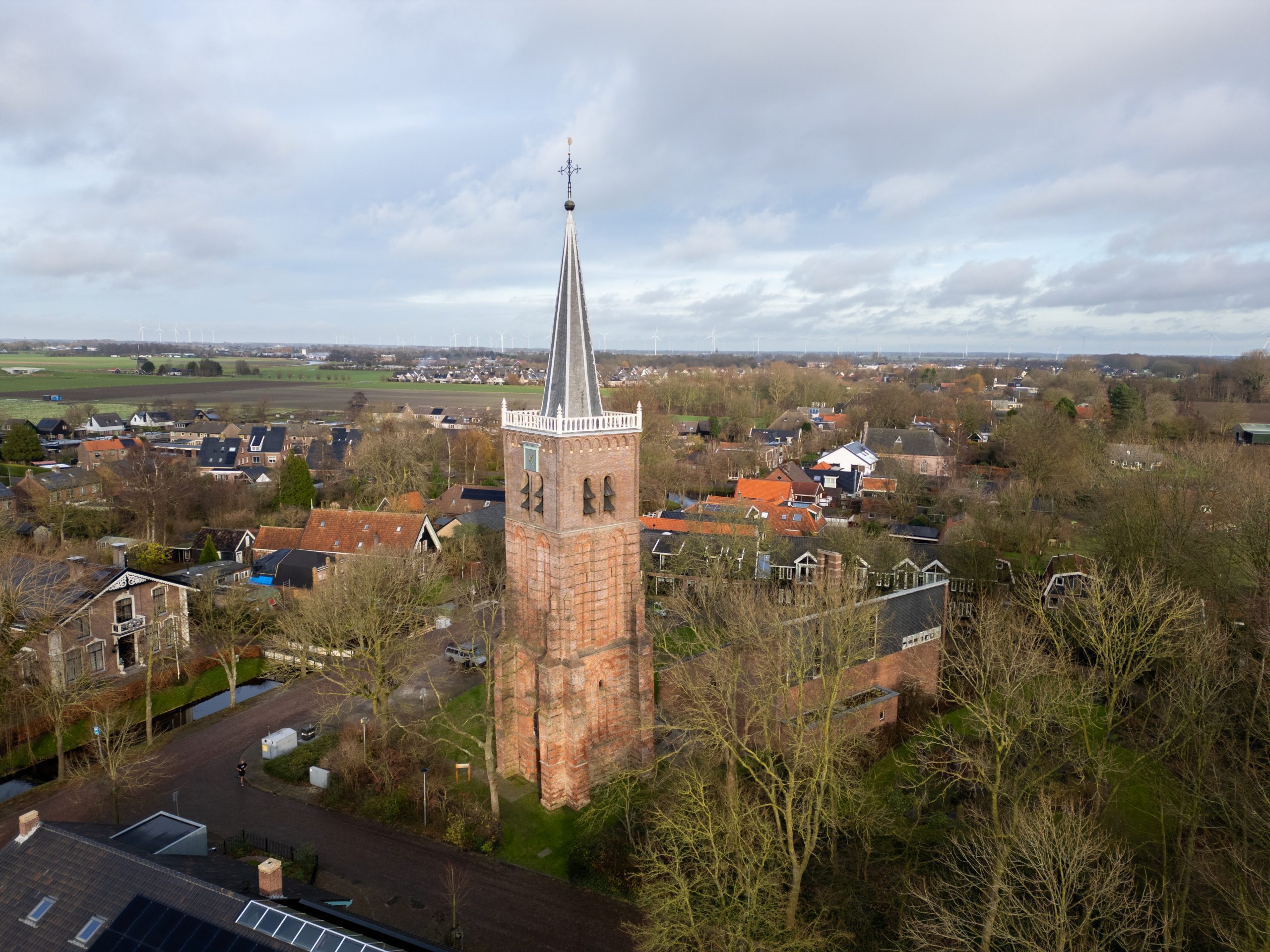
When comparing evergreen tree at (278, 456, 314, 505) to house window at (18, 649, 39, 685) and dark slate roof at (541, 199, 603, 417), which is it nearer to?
house window at (18, 649, 39, 685)

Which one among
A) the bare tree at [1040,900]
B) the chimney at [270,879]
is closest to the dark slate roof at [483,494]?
the chimney at [270,879]

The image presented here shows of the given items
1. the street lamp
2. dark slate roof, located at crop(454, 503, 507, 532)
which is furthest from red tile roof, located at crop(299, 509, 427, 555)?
the street lamp

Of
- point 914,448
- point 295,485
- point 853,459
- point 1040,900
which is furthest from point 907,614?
point 914,448

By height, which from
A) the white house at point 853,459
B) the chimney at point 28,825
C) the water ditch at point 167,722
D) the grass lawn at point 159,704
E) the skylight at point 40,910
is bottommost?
the water ditch at point 167,722

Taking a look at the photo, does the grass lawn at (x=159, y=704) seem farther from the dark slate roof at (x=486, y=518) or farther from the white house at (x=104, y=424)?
the white house at (x=104, y=424)

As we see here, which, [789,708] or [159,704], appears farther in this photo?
[159,704]

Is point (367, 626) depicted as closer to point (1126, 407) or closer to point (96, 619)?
point (96, 619)
